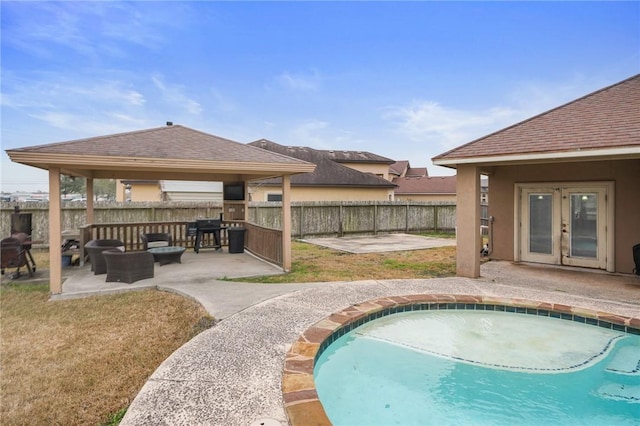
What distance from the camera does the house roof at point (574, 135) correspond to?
20.2ft

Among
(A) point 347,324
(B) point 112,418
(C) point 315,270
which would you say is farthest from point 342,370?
(C) point 315,270

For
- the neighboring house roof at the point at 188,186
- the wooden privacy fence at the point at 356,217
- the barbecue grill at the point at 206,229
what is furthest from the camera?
the wooden privacy fence at the point at 356,217

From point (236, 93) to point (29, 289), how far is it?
12.7 meters

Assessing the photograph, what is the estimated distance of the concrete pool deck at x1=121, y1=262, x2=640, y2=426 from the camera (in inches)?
102

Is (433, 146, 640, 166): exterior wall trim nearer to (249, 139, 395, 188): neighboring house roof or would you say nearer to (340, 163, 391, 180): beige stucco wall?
(249, 139, 395, 188): neighboring house roof

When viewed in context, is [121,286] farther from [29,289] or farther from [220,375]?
[220,375]

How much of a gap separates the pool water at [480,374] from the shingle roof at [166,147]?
A: 4.63 meters

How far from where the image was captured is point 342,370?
3959mm

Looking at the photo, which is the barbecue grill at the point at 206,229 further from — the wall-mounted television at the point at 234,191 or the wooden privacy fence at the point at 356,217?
the wooden privacy fence at the point at 356,217

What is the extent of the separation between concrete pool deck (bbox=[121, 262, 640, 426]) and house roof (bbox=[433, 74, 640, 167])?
8.24 feet

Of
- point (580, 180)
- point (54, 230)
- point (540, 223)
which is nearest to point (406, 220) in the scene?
point (540, 223)

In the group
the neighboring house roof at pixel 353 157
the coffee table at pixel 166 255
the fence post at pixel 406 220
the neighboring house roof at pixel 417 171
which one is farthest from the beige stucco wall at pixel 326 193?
the neighboring house roof at pixel 417 171

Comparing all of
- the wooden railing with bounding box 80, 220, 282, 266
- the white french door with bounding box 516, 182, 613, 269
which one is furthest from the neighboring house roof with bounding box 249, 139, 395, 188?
the white french door with bounding box 516, 182, 613, 269

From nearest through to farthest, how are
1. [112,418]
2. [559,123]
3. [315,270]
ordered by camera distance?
[112,418] → [559,123] → [315,270]
